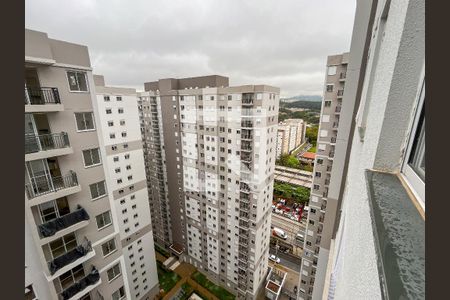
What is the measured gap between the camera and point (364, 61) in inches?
175

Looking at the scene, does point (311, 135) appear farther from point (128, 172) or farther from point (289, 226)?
point (128, 172)

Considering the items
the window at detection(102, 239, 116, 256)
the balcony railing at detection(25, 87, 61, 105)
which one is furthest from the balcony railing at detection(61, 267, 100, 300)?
the balcony railing at detection(25, 87, 61, 105)

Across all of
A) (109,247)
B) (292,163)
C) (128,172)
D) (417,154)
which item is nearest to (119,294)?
(109,247)

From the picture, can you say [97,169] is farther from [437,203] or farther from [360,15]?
[360,15]

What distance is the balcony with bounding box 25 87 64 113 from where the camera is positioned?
14.8ft

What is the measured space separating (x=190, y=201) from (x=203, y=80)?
35.4 ft

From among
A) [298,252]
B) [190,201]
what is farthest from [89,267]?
[298,252]

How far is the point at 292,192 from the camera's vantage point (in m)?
30.1

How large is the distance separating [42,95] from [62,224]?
3325 mm

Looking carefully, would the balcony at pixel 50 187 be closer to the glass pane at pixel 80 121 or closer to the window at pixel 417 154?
the glass pane at pixel 80 121

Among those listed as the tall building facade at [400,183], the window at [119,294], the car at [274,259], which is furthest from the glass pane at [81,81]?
the car at [274,259]

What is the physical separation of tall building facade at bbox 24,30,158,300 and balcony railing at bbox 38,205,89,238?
20mm

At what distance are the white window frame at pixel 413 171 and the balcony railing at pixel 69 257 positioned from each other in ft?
24.2

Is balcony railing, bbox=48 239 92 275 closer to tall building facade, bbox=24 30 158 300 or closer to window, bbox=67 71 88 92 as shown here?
tall building facade, bbox=24 30 158 300
